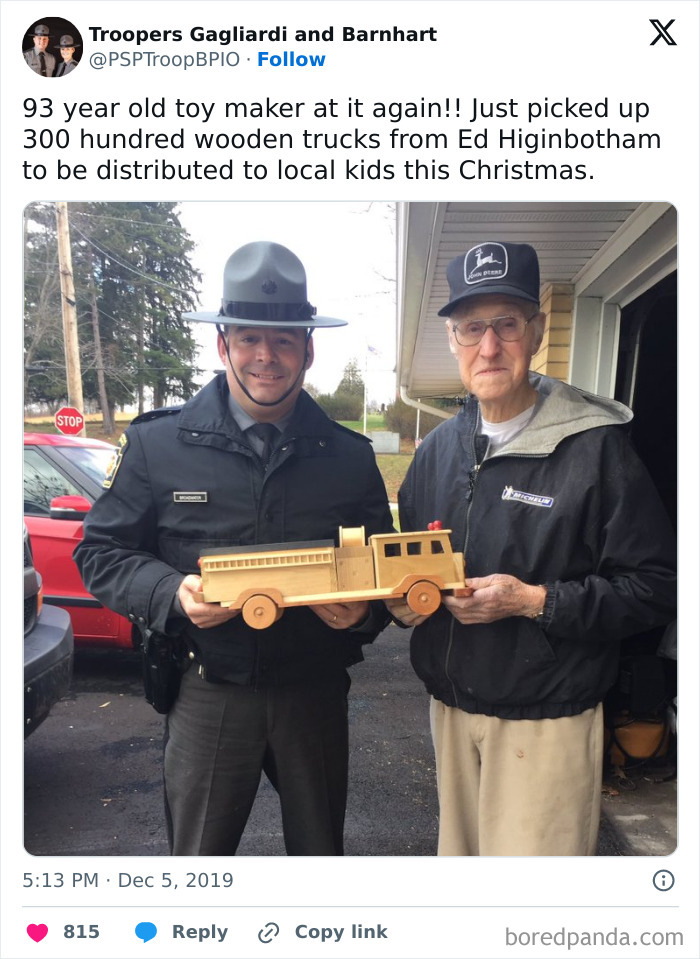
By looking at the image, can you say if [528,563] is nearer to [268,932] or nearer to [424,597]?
[424,597]

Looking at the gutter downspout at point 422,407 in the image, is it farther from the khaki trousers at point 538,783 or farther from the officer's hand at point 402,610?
the khaki trousers at point 538,783

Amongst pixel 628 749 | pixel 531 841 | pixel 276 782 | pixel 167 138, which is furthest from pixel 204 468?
pixel 628 749

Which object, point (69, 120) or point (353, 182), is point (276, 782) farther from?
point (69, 120)

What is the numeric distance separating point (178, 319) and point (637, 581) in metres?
1.19

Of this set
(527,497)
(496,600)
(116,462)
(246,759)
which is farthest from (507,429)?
(246,759)

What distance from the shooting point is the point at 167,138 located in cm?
117

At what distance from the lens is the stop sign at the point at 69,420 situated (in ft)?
4.06

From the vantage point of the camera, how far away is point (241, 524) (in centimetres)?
132

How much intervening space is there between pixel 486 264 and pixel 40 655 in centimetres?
133

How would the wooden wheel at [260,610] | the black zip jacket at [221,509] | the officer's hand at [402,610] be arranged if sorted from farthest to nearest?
the black zip jacket at [221,509] → the officer's hand at [402,610] → the wooden wheel at [260,610]

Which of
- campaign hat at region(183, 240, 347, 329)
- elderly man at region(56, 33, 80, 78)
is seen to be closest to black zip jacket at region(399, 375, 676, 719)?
campaign hat at region(183, 240, 347, 329)

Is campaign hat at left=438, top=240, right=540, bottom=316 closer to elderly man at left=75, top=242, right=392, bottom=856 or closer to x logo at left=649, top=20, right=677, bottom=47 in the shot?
elderly man at left=75, top=242, right=392, bottom=856

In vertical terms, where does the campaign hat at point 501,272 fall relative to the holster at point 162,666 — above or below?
above

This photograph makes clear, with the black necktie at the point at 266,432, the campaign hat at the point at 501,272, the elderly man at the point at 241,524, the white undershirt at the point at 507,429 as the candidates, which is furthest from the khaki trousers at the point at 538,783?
the campaign hat at the point at 501,272
